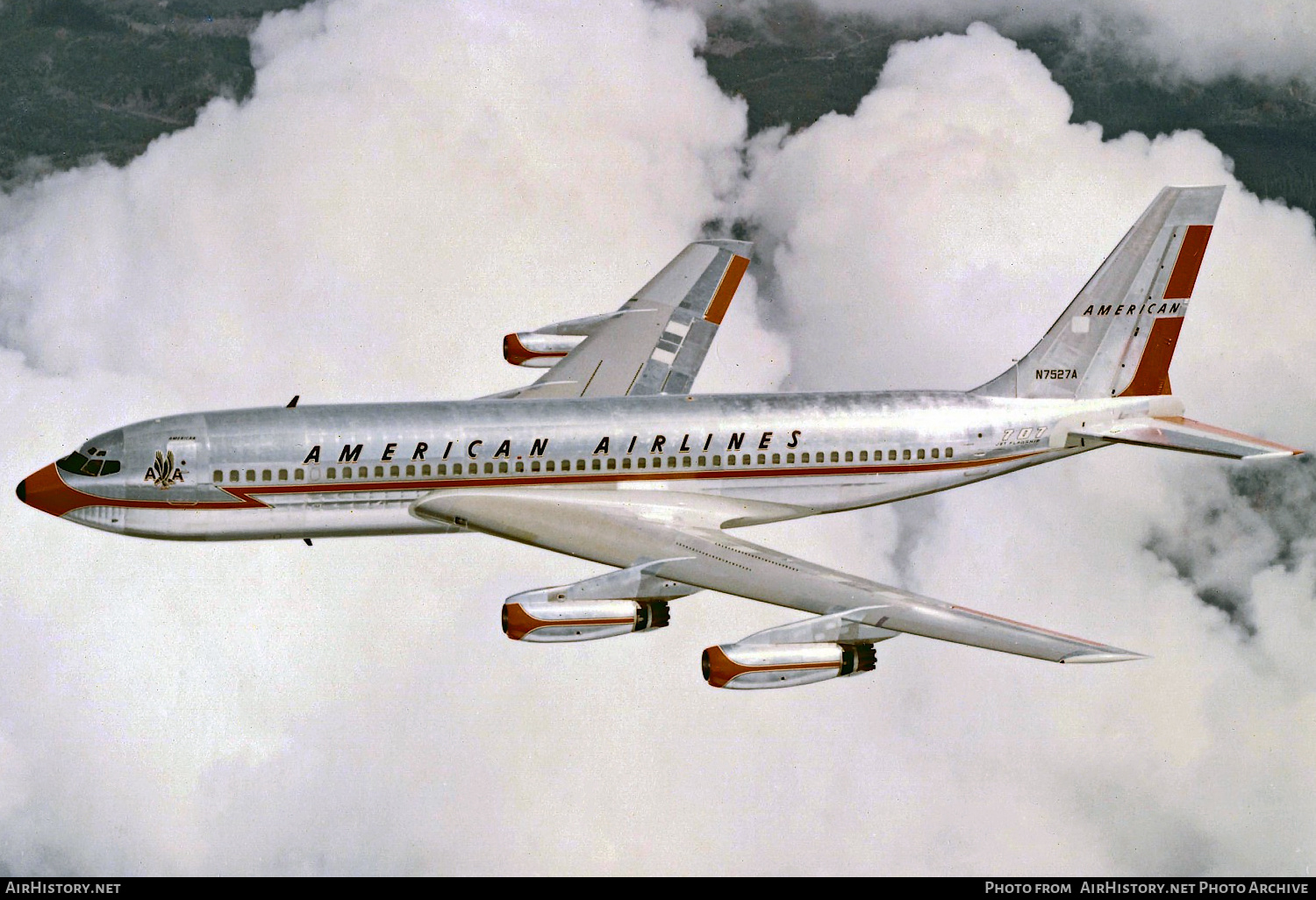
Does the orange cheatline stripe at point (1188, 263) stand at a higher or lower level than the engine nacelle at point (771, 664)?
higher

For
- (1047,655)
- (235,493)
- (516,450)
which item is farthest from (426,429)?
(1047,655)

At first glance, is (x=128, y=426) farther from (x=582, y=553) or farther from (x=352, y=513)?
(x=582, y=553)

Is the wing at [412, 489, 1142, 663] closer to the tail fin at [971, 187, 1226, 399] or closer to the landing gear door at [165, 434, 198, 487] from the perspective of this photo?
the landing gear door at [165, 434, 198, 487]

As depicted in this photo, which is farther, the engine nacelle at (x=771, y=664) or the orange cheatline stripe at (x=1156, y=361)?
the orange cheatline stripe at (x=1156, y=361)

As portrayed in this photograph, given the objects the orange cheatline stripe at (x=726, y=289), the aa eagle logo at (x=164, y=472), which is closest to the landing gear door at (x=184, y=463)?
the aa eagle logo at (x=164, y=472)

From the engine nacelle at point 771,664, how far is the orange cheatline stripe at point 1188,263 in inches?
800

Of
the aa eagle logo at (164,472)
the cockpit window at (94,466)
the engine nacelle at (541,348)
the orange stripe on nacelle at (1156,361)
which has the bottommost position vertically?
the cockpit window at (94,466)

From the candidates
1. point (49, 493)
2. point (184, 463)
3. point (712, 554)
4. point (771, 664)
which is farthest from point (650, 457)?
point (49, 493)

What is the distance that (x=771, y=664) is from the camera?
47250 millimetres

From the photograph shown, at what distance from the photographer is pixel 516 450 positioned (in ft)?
183

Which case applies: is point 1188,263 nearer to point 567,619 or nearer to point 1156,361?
point 1156,361

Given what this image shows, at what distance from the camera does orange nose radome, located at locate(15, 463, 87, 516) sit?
54.2 meters

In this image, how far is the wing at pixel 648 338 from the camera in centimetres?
6191

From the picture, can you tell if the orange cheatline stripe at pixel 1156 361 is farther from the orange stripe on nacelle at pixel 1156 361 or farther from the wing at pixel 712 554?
the wing at pixel 712 554
